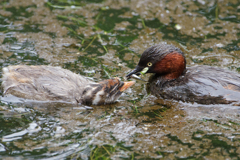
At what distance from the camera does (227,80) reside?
17.8 feet

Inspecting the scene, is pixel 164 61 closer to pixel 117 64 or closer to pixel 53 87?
pixel 117 64

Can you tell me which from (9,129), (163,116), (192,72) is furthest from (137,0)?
(9,129)

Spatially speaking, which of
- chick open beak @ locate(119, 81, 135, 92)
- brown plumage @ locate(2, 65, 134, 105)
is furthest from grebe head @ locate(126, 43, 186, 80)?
brown plumage @ locate(2, 65, 134, 105)

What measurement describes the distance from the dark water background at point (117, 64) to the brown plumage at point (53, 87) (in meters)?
0.16

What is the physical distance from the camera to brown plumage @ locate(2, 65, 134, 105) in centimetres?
543

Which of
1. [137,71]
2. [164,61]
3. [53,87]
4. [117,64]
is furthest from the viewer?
[117,64]

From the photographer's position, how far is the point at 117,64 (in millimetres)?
6746

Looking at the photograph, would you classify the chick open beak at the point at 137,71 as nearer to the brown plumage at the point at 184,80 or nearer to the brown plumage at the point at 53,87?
the brown plumage at the point at 184,80

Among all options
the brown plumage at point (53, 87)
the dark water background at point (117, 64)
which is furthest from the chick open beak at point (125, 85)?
the dark water background at point (117, 64)

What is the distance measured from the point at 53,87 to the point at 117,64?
177cm

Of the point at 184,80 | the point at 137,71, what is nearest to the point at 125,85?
the point at 137,71

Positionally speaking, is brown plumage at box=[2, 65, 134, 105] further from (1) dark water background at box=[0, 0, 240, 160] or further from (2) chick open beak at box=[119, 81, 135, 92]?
(1) dark water background at box=[0, 0, 240, 160]

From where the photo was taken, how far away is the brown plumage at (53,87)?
5.43 meters

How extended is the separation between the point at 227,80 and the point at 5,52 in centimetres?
457
